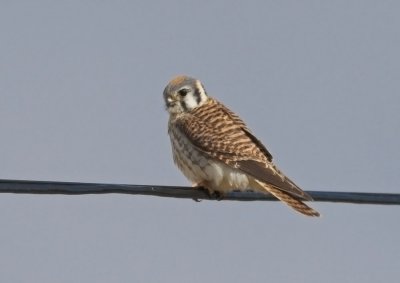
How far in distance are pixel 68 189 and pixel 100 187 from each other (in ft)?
0.69

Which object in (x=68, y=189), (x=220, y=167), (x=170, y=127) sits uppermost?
(x=170, y=127)

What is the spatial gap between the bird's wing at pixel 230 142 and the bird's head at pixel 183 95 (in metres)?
0.11

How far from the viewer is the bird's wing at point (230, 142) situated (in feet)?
27.8

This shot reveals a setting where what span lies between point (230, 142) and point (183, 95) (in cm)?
106

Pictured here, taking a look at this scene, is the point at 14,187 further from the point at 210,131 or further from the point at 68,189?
the point at 210,131

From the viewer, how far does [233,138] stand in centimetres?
918

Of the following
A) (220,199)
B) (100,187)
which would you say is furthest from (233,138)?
(100,187)

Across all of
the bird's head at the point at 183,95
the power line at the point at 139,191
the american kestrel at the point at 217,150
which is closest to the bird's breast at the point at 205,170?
the american kestrel at the point at 217,150

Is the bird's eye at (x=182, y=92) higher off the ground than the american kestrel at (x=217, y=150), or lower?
higher

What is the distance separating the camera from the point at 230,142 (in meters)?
9.09

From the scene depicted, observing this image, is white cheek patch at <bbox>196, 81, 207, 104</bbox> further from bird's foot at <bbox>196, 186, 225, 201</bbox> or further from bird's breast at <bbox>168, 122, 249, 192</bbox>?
bird's foot at <bbox>196, 186, 225, 201</bbox>

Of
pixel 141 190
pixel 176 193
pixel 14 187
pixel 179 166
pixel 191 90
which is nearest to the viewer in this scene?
pixel 14 187

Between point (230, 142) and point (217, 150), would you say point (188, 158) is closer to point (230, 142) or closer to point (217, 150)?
point (217, 150)

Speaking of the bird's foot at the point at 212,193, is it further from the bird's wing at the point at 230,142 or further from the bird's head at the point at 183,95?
the bird's head at the point at 183,95
